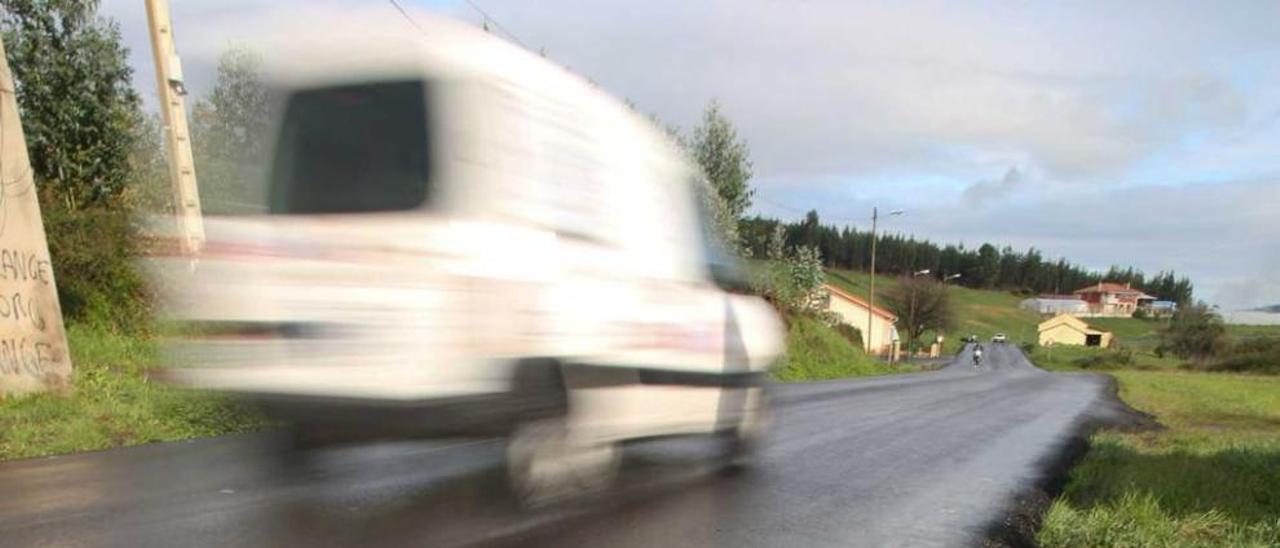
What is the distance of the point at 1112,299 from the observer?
525ft

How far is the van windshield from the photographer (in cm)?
452

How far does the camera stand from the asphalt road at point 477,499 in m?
4.79

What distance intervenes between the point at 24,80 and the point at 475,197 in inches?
843

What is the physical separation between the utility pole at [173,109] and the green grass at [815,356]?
61.0ft

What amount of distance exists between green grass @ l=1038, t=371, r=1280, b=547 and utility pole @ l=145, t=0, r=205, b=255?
810 centimetres

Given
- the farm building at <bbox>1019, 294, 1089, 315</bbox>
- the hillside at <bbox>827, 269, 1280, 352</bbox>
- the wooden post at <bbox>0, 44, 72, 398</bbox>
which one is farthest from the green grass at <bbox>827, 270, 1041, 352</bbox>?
the wooden post at <bbox>0, 44, 72, 398</bbox>

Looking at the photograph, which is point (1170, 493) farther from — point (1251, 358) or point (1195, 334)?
point (1195, 334)

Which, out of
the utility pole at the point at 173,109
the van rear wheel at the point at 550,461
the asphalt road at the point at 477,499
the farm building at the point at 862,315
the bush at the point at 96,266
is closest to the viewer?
the asphalt road at the point at 477,499

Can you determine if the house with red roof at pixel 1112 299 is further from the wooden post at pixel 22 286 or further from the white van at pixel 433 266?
the white van at pixel 433 266

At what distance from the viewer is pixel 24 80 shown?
2120 cm

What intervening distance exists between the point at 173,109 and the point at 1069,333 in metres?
128

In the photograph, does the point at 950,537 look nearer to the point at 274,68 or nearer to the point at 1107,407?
the point at 274,68

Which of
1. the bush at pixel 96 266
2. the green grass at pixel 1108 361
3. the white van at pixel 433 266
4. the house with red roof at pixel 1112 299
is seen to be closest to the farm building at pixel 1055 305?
the house with red roof at pixel 1112 299

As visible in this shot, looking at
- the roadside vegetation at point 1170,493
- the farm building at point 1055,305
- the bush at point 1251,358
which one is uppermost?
the roadside vegetation at point 1170,493
